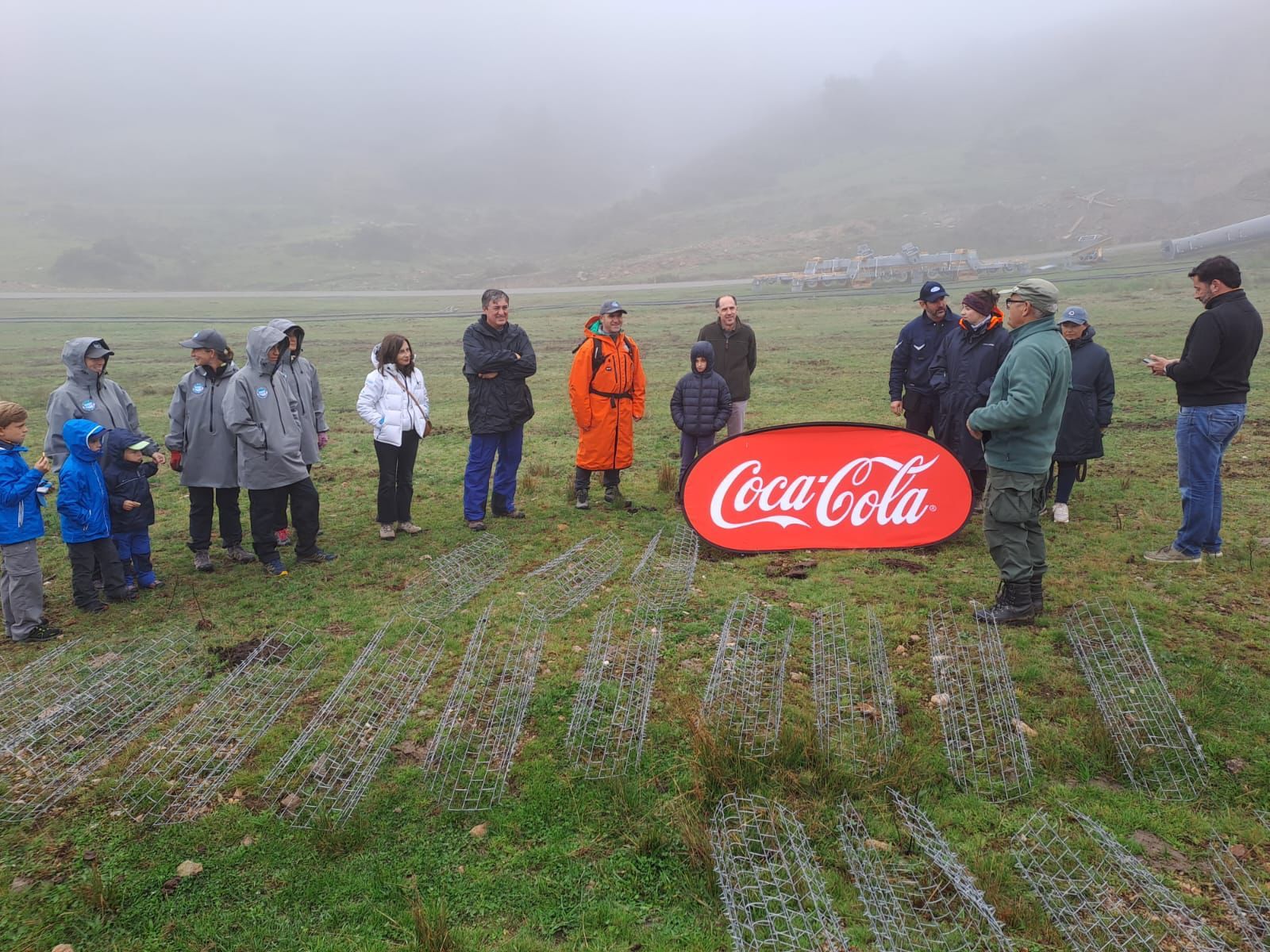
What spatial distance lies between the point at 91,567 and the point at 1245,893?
818 cm

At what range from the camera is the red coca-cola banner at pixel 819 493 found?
734cm

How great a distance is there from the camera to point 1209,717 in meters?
4.54

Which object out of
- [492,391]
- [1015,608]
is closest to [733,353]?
[492,391]

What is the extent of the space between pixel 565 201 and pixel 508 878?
531 feet

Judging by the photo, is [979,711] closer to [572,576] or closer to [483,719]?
[483,719]

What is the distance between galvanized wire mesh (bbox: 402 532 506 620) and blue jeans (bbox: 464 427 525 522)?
1.57ft

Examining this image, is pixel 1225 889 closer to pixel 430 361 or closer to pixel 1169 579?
pixel 1169 579

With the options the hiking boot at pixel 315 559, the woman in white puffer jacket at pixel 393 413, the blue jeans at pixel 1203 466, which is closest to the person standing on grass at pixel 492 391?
the woman in white puffer jacket at pixel 393 413

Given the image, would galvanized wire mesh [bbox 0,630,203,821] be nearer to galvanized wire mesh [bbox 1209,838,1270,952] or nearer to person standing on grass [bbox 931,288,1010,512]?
galvanized wire mesh [bbox 1209,838,1270,952]

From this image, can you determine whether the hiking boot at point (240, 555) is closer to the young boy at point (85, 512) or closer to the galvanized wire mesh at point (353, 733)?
the young boy at point (85, 512)

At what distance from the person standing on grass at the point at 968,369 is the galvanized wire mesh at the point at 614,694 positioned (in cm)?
394

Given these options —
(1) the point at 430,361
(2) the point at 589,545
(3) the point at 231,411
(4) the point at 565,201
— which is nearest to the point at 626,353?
(2) the point at 589,545

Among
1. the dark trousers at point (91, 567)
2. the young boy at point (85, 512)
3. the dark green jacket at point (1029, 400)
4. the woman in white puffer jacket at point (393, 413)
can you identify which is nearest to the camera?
the dark green jacket at point (1029, 400)

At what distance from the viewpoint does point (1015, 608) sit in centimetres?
576
